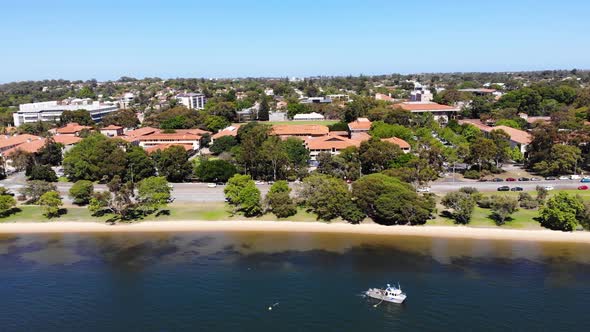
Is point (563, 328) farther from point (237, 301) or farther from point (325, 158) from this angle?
point (325, 158)

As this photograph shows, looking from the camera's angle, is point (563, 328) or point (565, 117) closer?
point (563, 328)

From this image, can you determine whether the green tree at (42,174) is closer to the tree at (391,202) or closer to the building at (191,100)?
the tree at (391,202)

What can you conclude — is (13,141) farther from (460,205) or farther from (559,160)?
(559,160)

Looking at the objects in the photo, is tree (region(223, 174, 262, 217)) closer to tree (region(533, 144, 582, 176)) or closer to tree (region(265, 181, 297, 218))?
tree (region(265, 181, 297, 218))

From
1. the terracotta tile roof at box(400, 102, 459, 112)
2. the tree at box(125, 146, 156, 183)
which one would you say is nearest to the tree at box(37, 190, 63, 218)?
the tree at box(125, 146, 156, 183)

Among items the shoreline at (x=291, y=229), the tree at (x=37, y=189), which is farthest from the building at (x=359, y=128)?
the tree at (x=37, y=189)

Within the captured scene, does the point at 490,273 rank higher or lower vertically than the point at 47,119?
lower

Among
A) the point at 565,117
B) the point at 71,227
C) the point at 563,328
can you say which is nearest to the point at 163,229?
the point at 71,227
